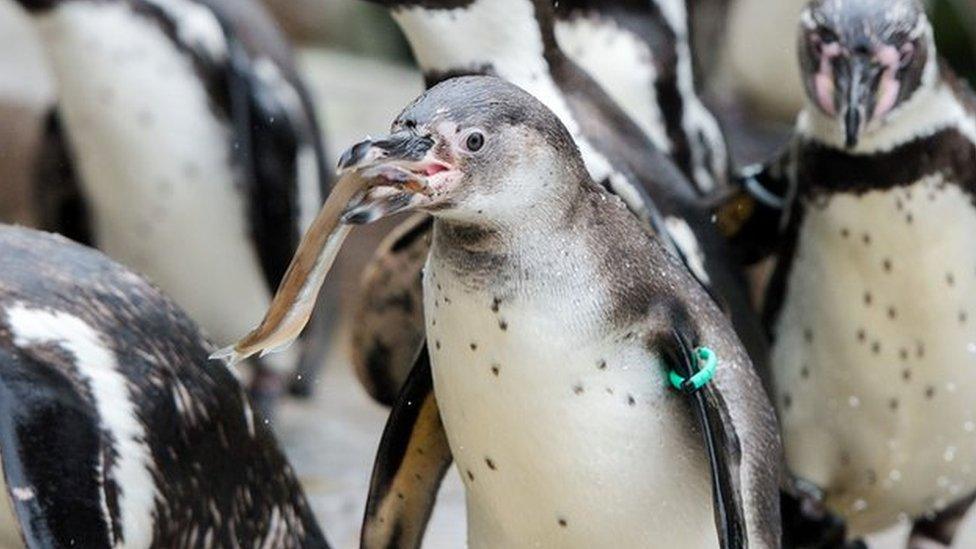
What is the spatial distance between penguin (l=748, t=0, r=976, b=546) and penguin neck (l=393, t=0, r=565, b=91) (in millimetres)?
423

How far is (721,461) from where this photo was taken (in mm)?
2920

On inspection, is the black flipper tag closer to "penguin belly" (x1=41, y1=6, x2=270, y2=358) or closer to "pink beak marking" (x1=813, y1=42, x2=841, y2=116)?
"pink beak marking" (x1=813, y1=42, x2=841, y2=116)

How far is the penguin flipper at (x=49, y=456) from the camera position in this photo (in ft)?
9.13

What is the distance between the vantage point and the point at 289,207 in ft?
16.4

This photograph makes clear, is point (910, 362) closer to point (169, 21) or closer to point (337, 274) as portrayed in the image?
point (169, 21)

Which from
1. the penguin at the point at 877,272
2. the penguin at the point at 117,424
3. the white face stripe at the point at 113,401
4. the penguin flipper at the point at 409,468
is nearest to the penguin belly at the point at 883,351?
the penguin at the point at 877,272

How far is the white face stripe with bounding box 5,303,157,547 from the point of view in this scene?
9.66ft

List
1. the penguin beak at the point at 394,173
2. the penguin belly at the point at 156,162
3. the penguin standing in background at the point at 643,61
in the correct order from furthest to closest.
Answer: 1. the penguin belly at the point at 156,162
2. the penguin standing in background at the point at 643,61
3. the penguin beak at the point at 394,173

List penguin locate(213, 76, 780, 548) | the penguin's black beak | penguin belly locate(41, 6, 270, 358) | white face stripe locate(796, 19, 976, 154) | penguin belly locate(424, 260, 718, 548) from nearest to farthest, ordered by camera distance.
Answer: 1. penguin locate(213, 76, 780, 548)
2. penguin belly locate(424, 260, 718, 548)
3. the penguin's black beak
4. white face stripe locate(796, 19, 976, 154)
5. penguin belly locate(41, 6, 270, 358)

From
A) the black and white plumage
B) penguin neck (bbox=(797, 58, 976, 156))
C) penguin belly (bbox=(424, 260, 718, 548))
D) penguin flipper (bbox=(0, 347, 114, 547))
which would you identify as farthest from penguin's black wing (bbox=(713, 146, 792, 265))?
penguin flipper (bbox=(0, 347, 114, 547))

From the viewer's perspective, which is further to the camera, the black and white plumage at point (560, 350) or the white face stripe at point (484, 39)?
the white face stripe at point (484, 39)

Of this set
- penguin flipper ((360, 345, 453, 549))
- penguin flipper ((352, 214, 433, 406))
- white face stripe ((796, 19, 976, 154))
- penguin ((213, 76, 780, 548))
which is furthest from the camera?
penguin flipper ((352, 214, 433, 406))

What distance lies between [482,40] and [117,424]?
1.02 meters

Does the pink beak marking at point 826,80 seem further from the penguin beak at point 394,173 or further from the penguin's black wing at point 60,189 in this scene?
the penguin's black wing at point 60,189
